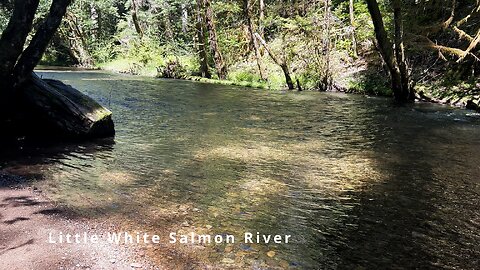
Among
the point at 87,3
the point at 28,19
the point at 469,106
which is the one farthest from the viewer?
the point at 87,3

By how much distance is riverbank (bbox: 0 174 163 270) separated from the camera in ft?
13.4

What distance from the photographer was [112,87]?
2080 centimetres

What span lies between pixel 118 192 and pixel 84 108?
4185mm

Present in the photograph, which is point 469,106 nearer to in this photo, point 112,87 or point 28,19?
point 28,19

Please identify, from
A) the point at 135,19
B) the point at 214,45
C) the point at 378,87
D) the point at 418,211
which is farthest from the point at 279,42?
the point at 418,211

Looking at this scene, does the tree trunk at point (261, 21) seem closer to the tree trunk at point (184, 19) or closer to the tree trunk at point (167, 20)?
the tree trunk at point (184, 19)

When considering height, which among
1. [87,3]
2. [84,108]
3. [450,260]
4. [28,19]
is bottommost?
[450,260]

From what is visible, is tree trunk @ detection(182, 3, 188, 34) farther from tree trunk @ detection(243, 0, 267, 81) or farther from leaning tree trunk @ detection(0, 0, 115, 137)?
leaning tree trunk @ detection(0, 0, 115, 137)

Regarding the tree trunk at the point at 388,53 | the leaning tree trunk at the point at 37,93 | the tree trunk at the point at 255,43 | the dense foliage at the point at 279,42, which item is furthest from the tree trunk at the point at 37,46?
the tree trunk at the point at 255,43

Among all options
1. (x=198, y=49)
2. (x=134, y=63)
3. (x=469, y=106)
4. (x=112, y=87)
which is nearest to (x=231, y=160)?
(x=469, y=106)

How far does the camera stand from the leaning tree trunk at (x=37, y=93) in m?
9.20

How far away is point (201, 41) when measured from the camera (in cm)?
2861

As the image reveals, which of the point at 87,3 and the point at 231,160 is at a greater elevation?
the point at 87,3

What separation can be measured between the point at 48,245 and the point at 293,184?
3.72 metres
